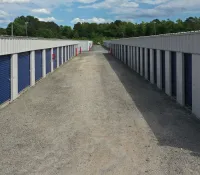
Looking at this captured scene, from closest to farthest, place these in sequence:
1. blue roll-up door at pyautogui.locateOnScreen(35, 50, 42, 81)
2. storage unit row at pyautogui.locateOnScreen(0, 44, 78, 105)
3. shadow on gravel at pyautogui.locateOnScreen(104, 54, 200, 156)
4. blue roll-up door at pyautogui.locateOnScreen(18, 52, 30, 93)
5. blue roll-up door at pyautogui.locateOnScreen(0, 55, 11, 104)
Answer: shadow on gravel at pyautogui.locateOnScreen(104, 54, 200, 156) → blue roll-up door at pyautogui.locateOnScreen(0, 55, 11, 104) → storage unit row at pyautogui.locateOnScreen(0, 44, 78, 105) → blue roll-up door at pyautogui.locateOnScreen(18, 52, 30, 93) → blue roll-up door at pyautogui.locateOnScreen(35, 50, 42, 81)

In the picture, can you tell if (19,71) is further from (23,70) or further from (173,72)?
(173,72)

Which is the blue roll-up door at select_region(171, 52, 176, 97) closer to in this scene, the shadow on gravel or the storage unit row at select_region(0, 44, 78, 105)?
the shadow on gravel

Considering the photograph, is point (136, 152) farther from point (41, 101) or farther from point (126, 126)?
point (41, 101)

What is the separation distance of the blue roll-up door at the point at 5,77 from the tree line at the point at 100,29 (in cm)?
8551

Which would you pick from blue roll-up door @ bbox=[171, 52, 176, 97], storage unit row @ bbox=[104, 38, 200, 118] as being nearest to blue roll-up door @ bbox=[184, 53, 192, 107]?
storage unit row @ bbox=[104, 38, 200, 118]

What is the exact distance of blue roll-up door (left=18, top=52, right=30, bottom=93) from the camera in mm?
16934

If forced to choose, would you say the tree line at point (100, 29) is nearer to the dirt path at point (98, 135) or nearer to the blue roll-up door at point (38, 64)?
the blue roll-up door at point (38, 64)

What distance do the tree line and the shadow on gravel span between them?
8744 centimetres

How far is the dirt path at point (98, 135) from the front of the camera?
7.46 metres

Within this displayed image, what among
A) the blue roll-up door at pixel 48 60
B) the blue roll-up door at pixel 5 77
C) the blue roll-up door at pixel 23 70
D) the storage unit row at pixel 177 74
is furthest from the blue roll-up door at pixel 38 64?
the storage unit row at pixel 177 74

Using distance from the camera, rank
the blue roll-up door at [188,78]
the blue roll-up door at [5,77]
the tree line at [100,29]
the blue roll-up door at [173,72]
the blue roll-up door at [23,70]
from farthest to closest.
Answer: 1. the tree line at [100,29]
2. the blue roll-up door at [23,70]
3. the blue roll-up door at [173,72]
4. the blue roll-up door at [5,77]
5. the blue roll-up door at [188,78]

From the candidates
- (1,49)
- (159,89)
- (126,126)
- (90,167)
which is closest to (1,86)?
(1,49)

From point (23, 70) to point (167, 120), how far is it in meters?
10.0

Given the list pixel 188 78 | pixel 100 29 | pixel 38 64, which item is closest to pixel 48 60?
pixel 38 64
